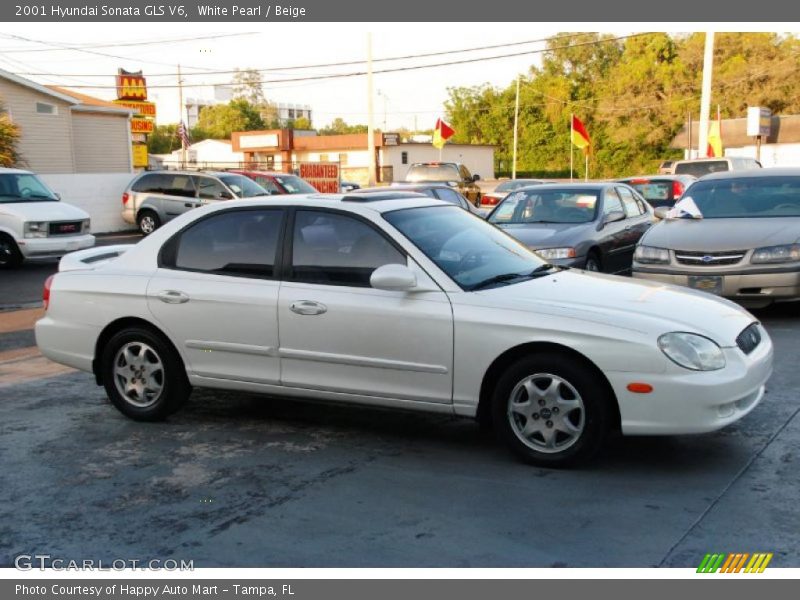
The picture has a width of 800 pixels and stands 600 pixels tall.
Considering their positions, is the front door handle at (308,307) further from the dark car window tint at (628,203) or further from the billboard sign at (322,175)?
the billboard sign at (322,175)

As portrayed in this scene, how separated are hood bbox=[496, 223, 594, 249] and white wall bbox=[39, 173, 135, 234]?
1625 centimetres

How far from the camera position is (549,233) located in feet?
38.5

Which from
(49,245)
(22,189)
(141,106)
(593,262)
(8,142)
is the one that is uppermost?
(141,106)

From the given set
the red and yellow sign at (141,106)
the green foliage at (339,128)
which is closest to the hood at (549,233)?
the red and yellow sign at (141,106)

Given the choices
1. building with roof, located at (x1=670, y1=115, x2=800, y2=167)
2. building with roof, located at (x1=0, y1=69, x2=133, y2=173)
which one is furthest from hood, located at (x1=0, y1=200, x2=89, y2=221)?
building with roof, located at (x1=670, y1=115, x2=800, y2=167)

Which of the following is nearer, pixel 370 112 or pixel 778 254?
pixel 778 254

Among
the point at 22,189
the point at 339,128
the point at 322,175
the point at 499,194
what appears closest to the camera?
the point at 22,189

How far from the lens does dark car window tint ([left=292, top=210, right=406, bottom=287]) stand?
5.81m

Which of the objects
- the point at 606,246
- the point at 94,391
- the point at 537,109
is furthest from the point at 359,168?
the point at 94,391

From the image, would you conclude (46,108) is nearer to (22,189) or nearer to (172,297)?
(22,189)

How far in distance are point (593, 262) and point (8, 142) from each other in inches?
771

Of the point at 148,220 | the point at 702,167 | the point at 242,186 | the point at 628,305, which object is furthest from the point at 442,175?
the point at 628,305

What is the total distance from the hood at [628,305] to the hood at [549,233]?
211 inches

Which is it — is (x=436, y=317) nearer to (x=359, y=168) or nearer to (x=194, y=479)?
(x=194, y=479)
